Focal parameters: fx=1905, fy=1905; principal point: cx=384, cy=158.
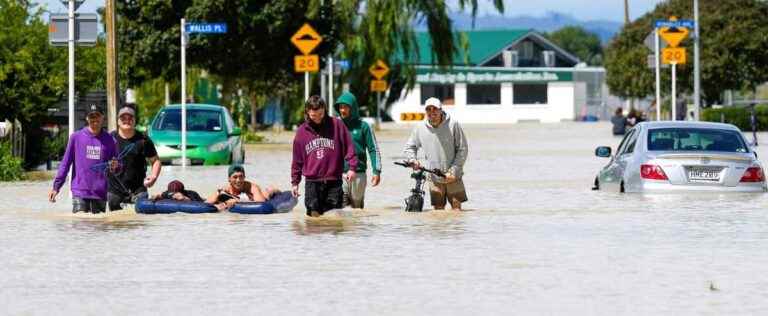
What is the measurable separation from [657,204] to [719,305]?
1099 cm

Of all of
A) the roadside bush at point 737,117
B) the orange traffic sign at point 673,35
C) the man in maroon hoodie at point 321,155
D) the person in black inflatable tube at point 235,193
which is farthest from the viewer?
the roadside bush at point 737,117

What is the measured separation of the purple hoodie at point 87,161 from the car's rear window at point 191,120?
65.2 ft

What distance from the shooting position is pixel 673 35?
47.7m

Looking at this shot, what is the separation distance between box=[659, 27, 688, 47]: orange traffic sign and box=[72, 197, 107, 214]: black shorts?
28.7 meters

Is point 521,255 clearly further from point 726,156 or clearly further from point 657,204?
point 726,156

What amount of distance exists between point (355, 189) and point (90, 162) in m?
2.85

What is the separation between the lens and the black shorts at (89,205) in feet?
66.6

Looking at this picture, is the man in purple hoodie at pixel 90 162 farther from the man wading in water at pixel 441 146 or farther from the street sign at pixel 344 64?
the street sign at pixel 344 64

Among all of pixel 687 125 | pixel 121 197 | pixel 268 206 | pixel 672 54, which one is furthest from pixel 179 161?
pixel 121 197

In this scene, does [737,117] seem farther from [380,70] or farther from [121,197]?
[121,197]

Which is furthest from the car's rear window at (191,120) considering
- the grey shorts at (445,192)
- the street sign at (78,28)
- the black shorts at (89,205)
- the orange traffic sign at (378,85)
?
the orange traffic sign at (378,85)

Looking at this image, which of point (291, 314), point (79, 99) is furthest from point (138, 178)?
point (79, 99)

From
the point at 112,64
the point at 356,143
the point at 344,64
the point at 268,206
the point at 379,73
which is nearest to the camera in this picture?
the point at 356,143

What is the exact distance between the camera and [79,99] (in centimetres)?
4078
